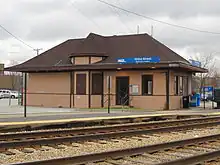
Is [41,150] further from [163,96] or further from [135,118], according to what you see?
[163,96]

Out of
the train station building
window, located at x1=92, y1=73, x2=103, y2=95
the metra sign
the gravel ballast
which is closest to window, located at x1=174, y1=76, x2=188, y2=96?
the train station building

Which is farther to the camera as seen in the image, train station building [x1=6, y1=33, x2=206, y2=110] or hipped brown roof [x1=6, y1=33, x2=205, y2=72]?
hipped brown roof [x1=6, y1=33, x2=205, y2=72]

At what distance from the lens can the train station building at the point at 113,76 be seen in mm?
32062

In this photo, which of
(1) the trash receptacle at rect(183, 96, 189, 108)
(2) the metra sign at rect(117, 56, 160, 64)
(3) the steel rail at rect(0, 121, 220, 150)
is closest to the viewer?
(3) the steel rail at rect(0, 121, 220, 150)

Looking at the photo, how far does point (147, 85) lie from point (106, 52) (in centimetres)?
555

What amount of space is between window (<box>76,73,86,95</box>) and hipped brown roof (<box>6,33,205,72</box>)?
0.89m

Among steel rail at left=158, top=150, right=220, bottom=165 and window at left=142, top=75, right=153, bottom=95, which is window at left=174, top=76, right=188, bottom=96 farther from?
steel rail at left=158, top=150, right=220, bottom=165

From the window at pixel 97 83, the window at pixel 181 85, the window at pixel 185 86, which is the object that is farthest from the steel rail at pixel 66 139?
the window at pixel 185 86

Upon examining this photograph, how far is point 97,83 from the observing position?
113 ft

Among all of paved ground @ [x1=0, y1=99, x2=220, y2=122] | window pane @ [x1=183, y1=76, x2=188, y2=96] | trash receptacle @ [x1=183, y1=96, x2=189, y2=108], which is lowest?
paved ground @ [x1=0, y1=99, x2=220, y2=122]

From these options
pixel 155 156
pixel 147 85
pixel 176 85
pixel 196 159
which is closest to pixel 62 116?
pixel 155 156

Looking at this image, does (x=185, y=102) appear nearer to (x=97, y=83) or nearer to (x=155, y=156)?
(x=97, y=83)

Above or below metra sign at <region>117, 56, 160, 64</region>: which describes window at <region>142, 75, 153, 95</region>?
below

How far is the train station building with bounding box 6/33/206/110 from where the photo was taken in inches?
1262
